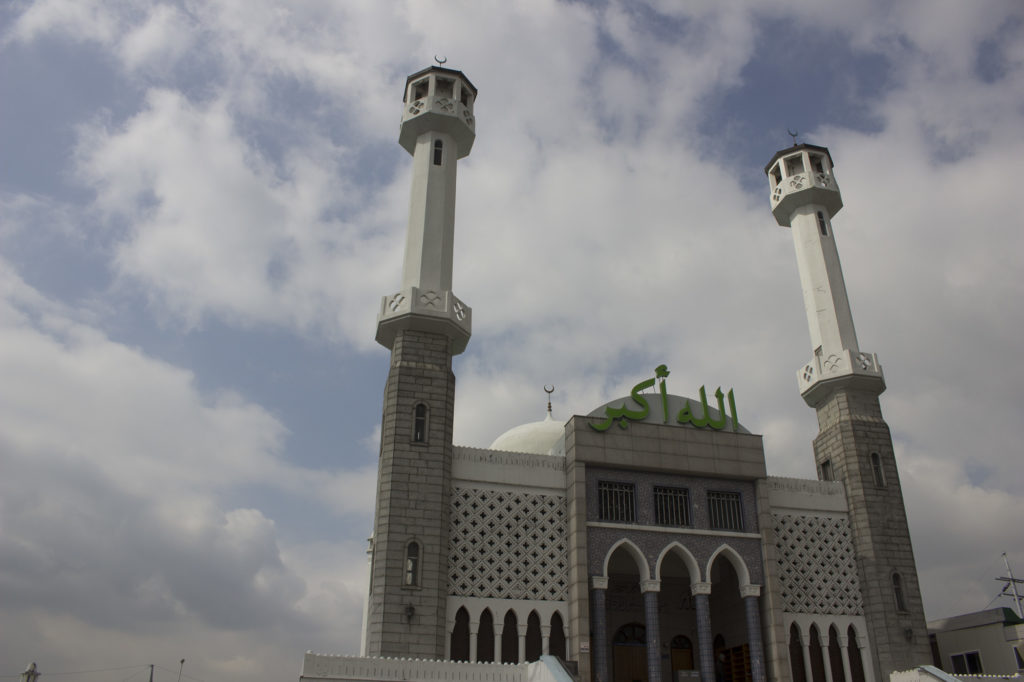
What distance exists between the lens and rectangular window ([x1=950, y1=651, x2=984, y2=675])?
23125mm

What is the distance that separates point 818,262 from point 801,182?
10.1 feet

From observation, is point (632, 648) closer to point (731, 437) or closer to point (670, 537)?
point (670, 537)

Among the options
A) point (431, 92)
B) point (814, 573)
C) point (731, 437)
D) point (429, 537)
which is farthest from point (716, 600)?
point (431, 92)

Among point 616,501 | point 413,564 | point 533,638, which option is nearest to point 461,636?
point 533,638

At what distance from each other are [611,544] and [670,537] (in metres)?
1.66

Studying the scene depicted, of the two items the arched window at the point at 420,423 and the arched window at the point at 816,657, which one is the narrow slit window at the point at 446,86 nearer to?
the arched window at the point at 420,423

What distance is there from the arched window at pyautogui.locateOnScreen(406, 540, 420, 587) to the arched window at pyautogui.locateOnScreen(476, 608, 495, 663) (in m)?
1.93

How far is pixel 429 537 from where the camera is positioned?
1817 centimetres

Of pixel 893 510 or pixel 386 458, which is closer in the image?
pixel 386 458

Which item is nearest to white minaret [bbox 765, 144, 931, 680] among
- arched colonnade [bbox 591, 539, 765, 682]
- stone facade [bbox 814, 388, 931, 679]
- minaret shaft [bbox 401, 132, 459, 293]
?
stone facade [bbox 814, 388, 931, 679]

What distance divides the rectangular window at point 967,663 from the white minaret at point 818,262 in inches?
344

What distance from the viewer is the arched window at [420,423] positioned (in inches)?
762

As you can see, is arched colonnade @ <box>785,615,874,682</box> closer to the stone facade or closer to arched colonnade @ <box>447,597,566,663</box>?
the stone facade

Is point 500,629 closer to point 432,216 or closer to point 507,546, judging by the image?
point 507,546
